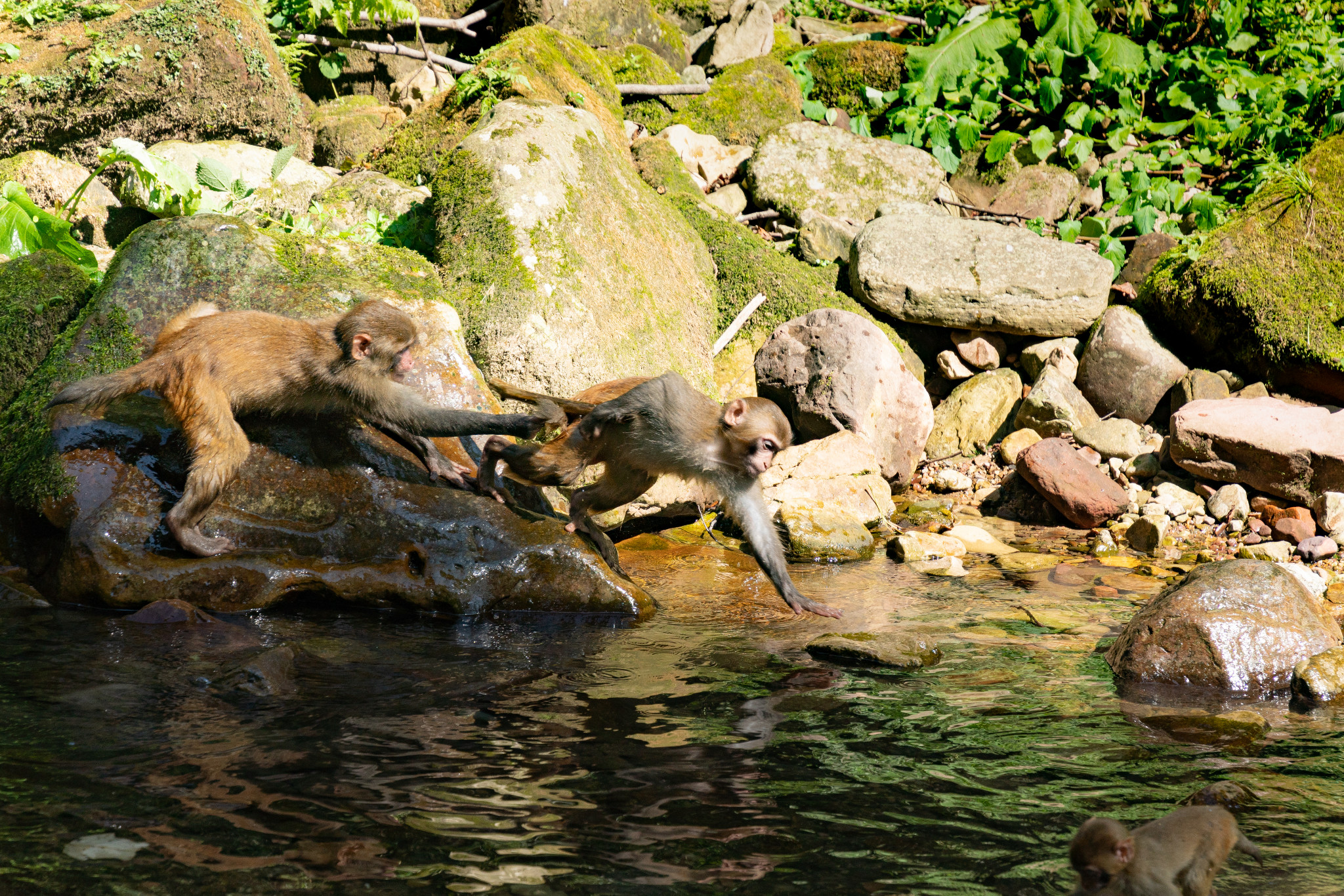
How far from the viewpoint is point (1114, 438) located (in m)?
9.21

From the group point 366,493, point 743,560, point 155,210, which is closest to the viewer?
point 366,493

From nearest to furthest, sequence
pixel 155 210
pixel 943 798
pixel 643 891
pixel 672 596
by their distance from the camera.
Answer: pixel 643 891
pixel 943 798
pixel 672 596
pixel 155 210

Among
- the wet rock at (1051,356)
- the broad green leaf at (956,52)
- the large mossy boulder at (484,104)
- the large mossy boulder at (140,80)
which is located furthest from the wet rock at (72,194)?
the broad green leaf at (956,52)

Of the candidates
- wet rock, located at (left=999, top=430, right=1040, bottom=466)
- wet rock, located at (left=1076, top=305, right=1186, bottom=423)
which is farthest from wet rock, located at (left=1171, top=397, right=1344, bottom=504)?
wet rock, located at (left=999, top=430, right=1040, bottom=466)

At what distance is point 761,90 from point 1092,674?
29.8 ft

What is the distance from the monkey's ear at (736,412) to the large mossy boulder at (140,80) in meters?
6.64

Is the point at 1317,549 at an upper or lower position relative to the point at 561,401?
lower

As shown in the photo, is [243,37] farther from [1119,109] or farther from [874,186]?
[1119,109]

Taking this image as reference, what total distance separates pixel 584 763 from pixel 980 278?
7.35 m

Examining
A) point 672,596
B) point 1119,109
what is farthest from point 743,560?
point 1119,109

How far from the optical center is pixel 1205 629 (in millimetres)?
5199

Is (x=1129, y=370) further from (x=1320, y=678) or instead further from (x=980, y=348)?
(x=1320, y=678)

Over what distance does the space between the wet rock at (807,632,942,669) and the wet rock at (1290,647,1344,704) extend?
1698mm

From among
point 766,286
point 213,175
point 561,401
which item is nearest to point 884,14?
Answer: point 766,286
